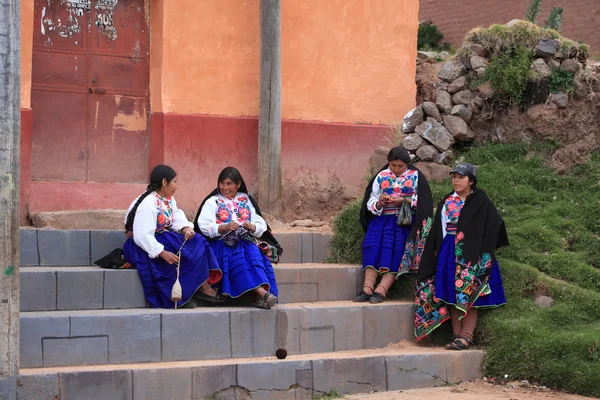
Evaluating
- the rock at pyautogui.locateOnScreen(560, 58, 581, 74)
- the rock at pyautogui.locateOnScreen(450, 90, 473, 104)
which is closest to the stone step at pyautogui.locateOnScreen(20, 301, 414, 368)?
the rock at pyautogui.locateOnScreen(450, 90, 473, 104)

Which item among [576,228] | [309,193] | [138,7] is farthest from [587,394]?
[138,7]

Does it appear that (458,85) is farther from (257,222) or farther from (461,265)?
(257,222)

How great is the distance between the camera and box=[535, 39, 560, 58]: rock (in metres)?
10.5

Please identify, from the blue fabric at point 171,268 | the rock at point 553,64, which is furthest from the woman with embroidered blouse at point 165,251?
the rock at point 553,64

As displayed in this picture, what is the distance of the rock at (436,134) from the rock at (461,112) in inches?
10.2

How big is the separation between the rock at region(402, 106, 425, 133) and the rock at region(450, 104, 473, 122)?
36 cm

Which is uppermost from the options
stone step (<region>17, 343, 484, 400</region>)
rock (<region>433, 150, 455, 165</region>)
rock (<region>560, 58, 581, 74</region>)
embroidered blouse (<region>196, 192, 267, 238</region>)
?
rock (<region>560, 58, 581, 74</region>)

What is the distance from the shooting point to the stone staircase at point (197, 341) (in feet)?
20.8

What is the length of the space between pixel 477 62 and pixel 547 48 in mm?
794

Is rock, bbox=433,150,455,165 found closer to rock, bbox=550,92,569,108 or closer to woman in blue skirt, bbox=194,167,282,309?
rock, bbox=550,92,569,108

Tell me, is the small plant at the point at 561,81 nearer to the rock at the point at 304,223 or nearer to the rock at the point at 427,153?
the rock at the point at 427,153

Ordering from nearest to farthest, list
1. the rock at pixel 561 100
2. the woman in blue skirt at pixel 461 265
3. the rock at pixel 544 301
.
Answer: the woman in blue skirt at pixel 461 265 < the rock at pixel 544 301 < the rock at pixel 561 100

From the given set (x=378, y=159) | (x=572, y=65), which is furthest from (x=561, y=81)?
(x=378, y=159)

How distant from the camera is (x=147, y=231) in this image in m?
7.16
